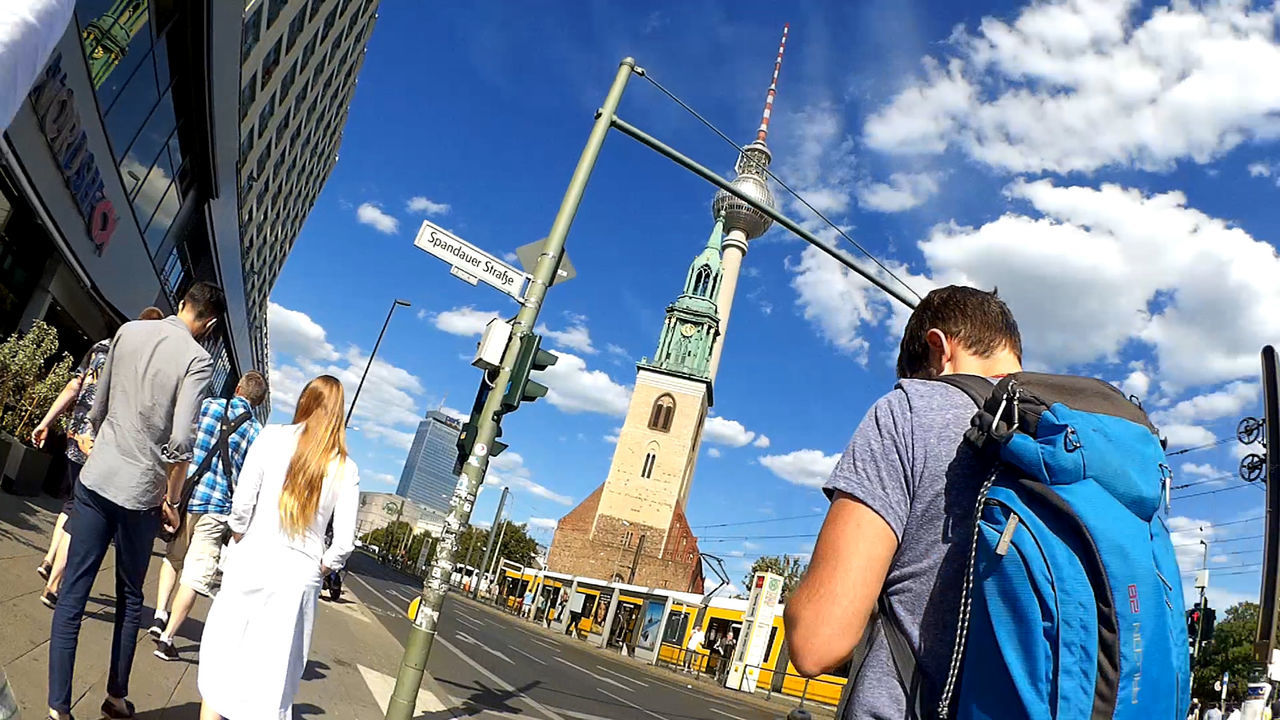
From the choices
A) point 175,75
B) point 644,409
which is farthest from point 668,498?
point 175,75

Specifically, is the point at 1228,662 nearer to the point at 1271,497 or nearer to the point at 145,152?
Answer: the point at 1271,497

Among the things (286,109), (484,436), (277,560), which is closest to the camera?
(277,560)

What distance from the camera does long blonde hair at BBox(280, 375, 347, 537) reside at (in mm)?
3498

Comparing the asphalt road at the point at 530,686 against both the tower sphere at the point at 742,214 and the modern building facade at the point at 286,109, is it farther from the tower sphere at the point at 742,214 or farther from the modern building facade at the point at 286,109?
the tower sphere at the point at 742,214

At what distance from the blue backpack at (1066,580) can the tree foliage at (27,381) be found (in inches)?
487

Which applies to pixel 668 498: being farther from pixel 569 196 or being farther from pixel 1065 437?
pixel 1065 437

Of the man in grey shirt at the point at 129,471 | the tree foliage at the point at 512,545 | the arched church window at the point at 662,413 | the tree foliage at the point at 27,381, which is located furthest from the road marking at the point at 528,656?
the tree foliage at the point at 512,545

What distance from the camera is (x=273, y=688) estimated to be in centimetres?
334

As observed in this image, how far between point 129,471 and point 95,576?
46cm

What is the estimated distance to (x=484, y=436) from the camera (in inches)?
284

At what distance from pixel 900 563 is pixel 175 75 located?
2051cm

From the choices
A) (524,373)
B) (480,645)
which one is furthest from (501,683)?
(524,373)

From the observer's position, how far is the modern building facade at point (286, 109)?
23.5 metres

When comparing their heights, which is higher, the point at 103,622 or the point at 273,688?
the point at 273,688
